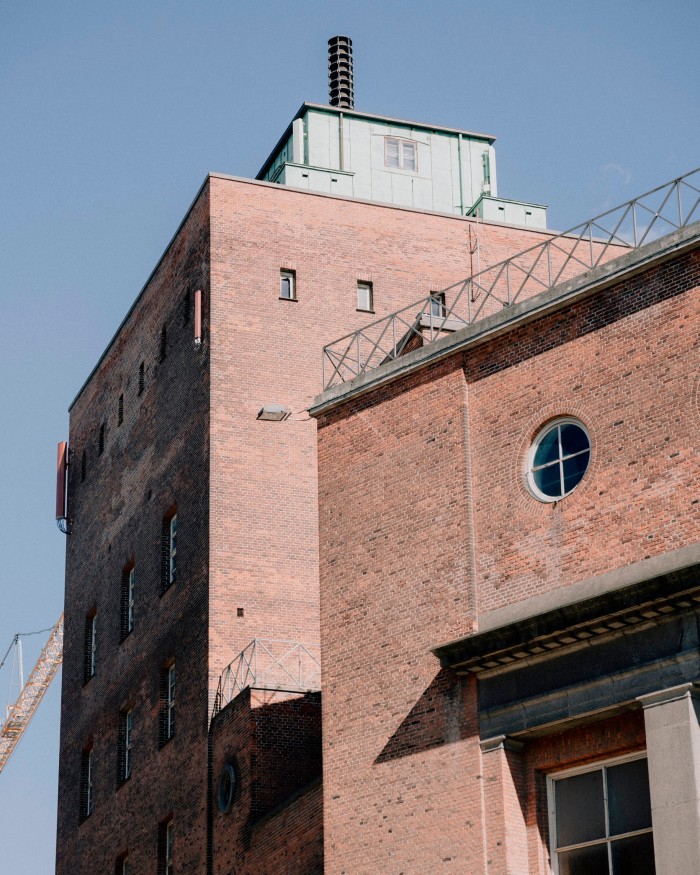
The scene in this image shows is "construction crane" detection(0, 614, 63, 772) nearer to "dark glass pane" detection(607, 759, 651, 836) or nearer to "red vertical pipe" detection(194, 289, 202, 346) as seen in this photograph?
"red vertical pipe" detection(194, 289, 202, 346)

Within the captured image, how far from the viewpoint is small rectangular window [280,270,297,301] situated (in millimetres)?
42375

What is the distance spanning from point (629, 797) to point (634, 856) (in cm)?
80

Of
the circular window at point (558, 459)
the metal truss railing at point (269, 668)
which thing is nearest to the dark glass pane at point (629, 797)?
the circular window at point (558, 459)

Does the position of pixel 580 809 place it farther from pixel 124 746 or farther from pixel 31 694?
pixel 31 694

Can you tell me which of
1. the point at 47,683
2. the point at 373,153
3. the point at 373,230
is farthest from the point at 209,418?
the point at 47,683

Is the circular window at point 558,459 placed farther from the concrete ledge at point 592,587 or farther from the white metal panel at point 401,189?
the white metal panel at point 401,189

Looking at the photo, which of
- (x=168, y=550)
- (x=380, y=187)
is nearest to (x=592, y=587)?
(x=168, y=550)

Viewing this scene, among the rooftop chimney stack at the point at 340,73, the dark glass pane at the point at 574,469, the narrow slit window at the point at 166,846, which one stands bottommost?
the narrow slit window at the point at 166,846

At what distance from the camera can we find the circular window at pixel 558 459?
27.2 metres

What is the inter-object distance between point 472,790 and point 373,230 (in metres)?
19.7

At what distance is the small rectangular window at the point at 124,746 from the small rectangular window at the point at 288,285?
10182mm

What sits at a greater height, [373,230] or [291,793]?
[373,230]

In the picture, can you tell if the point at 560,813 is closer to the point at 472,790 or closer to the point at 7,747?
the point at 472,790

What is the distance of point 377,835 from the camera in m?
28.3
